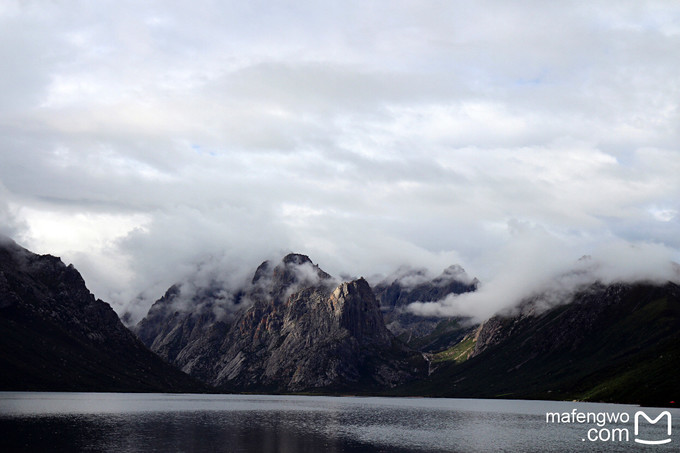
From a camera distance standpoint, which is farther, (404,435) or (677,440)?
(404,435)

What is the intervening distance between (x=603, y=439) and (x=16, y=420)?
17868cm

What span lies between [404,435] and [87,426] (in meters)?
97.3

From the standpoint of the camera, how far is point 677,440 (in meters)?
166

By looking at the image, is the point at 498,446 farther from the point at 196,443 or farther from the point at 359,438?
the point at 196,443

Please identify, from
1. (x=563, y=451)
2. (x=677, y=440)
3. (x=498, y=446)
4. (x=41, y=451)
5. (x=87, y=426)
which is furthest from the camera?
A: (x=87, y=426)

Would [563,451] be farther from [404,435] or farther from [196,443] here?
[196,443]

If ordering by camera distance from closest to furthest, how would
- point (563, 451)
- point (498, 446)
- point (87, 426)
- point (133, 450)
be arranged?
point (133, 450)
point (563, 451)
point (498, 446)
point (87, 426)

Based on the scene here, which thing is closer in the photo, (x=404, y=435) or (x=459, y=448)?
(x=459, y=448)

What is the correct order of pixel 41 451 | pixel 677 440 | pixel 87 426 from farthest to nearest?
pixel 87 426, pixel 677 440, pixel 41 451

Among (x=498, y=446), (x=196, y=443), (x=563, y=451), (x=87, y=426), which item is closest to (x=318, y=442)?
(x=196, y=443)

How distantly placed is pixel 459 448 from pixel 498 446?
12772mm

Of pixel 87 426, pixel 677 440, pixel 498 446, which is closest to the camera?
pixel 498 446

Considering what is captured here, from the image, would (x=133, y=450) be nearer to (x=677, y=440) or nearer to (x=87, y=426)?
(x=87, y=426)

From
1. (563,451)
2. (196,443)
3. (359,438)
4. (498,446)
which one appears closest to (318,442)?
(359,438)
